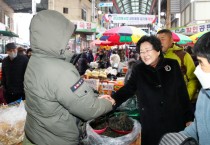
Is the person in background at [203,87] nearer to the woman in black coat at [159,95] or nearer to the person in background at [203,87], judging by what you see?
the person in background at [203,87]

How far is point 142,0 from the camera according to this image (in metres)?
47.9

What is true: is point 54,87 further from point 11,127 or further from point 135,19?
point 135,19

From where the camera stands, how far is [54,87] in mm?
1707

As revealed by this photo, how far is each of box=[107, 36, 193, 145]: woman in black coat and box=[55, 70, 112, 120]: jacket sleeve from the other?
41.0 inches

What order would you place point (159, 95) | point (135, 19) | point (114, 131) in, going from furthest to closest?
point (135, 19)
point (114, 131)
point (159, 95)

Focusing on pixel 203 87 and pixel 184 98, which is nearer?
pixel 203 87

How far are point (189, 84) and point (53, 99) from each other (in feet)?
8.59

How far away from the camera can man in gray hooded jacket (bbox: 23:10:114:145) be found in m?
1.71

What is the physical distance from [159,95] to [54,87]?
1376mm

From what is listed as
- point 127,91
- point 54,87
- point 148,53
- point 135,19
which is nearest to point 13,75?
point 127,91

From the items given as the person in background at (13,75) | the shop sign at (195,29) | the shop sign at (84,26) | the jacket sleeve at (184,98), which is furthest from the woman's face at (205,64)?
the shop sign at (84,26)

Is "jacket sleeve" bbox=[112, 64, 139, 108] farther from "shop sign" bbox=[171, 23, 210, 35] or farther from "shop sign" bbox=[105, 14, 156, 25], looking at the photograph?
"shop sign" bbox=[105, 14, 156, 25]

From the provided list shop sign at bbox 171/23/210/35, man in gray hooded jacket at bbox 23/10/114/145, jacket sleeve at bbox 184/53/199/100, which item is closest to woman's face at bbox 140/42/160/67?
man in gray hooded jacket at bbox 23/10/114/145

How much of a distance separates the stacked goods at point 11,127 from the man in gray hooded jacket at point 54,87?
1325 millimetres
